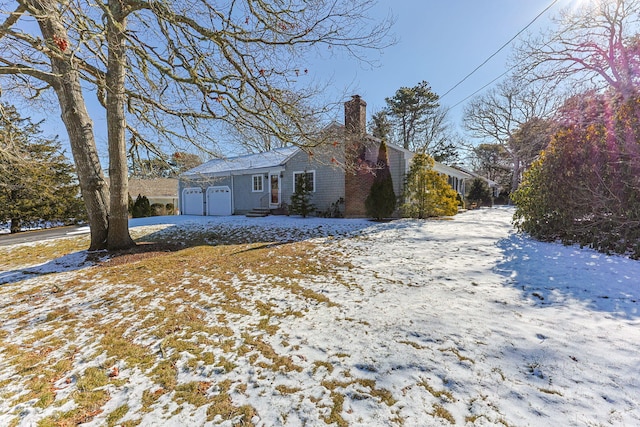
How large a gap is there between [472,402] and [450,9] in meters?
10.5

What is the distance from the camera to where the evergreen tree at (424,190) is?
40.8 feet

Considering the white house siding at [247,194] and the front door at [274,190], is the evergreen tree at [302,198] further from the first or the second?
the white house siding at [247,194]

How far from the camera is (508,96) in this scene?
2788 cm

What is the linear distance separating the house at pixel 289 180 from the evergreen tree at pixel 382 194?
45 cm

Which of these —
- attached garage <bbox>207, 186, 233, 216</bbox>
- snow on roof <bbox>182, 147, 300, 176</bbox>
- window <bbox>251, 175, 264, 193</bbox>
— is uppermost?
snow on roof <bbox>182, 147, 300, 176</bbox>

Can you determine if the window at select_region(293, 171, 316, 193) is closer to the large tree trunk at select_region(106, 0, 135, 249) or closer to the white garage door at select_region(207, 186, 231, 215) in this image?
the white garage door at select_region(207, 186, 231, 215)

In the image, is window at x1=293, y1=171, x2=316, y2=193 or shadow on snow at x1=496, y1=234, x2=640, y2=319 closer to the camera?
shadow on snow at x1=496, y1=234, x2=640, y2=319

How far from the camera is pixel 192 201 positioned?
20750 millimetres

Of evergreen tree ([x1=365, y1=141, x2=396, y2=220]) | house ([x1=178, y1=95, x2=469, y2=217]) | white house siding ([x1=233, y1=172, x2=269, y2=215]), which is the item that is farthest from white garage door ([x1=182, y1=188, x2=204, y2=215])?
evergreen tree ([x1=365, y1=141, x2=396, y2=220])

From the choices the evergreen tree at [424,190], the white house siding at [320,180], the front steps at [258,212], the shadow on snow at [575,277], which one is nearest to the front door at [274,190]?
the front steps at [258,212]

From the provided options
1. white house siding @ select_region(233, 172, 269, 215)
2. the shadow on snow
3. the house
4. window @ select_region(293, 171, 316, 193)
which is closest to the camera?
the shadow on snow

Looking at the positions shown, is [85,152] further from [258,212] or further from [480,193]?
[480,193]

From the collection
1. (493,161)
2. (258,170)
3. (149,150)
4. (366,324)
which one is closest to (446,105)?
(493,161)

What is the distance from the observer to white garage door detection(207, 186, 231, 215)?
1869 cm
